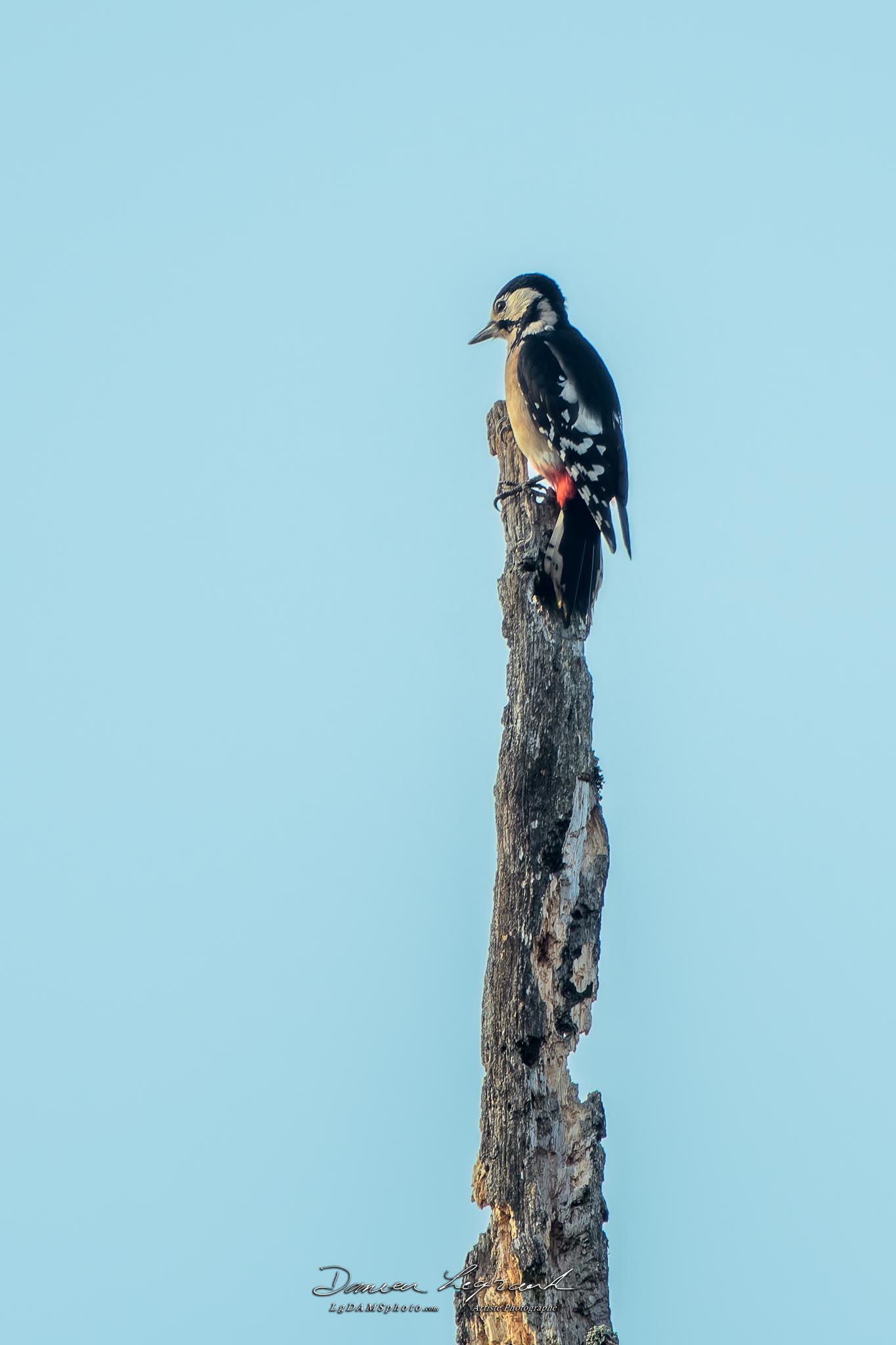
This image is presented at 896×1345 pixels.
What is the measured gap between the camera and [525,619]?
5.20 m

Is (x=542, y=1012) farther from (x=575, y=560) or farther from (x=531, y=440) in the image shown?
(x=531, y=440)

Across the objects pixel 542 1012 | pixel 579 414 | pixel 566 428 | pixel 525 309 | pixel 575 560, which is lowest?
pixel 542 1012

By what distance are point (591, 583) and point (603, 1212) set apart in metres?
2.22

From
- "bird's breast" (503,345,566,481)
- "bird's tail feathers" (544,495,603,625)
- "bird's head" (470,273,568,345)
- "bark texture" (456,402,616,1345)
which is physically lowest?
"bark texture" (456,402,616,1345)

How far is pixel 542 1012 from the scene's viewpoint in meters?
4.62

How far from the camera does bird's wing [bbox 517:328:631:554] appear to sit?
6.02 metres

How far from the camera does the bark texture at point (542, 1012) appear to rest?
4.40 meters

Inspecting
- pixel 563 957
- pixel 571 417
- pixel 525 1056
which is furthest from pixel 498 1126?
pixel 571 417

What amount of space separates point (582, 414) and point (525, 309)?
144 centimetres

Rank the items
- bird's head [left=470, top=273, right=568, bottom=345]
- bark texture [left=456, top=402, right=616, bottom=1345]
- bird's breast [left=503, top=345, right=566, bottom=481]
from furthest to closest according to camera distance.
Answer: bird's head [left=470, top=273, right=568, bottom=345], bird's breast [left=503, top=345, right=566, bottom=481], bark texture [left=456, top=402, right=616, bottom=1345]

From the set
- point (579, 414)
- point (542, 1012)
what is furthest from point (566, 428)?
point (542, 1012)

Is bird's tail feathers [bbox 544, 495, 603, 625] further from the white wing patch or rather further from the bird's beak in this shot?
the bird's beak

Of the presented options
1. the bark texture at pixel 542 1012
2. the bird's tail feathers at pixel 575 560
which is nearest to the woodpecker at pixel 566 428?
the bird's tail feathers at pixel 575 560

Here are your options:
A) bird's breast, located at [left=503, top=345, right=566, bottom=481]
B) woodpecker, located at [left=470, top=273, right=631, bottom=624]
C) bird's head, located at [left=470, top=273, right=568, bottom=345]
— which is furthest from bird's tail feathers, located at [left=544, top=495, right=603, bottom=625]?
bird's head, located at [left=470, top=273, right=568, bottom=345]
